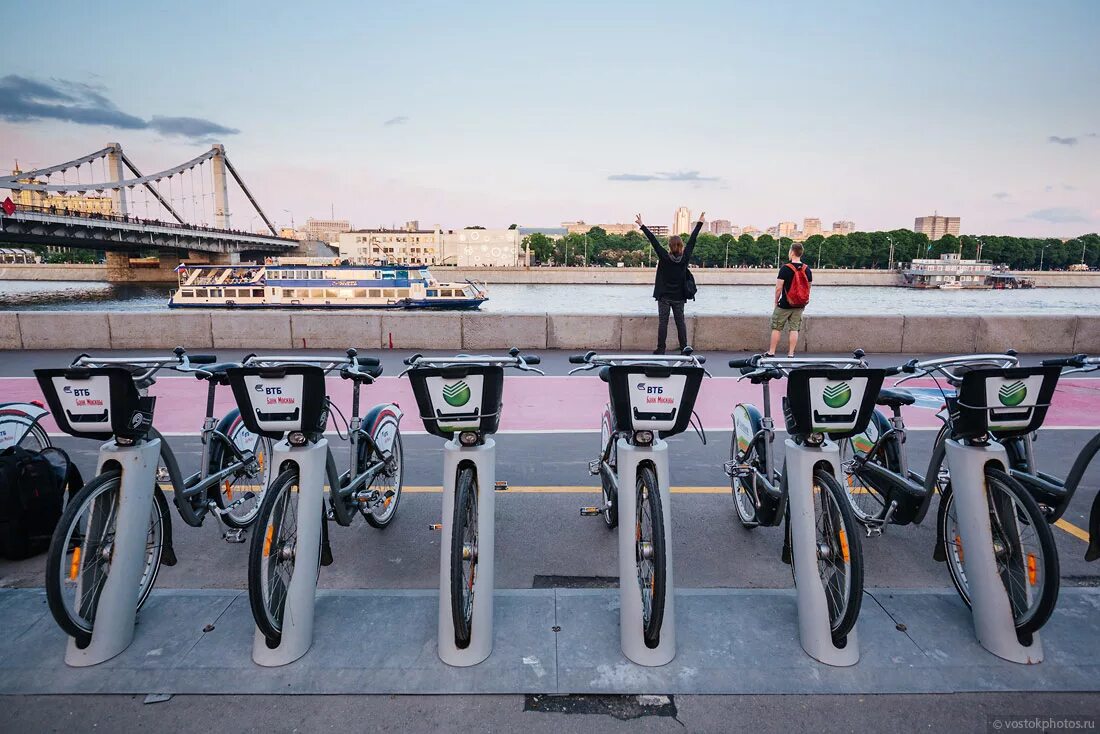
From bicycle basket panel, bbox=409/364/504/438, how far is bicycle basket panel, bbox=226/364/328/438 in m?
0.57

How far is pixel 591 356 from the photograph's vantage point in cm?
329

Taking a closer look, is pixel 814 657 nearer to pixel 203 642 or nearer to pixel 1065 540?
pixel 1065 540

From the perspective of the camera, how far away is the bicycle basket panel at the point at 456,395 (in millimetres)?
2816

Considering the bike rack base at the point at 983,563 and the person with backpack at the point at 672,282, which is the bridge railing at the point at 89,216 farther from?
the bike rack base at the point at 983,563

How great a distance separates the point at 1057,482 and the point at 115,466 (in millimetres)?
4952

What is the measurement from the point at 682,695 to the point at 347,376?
2425 mm

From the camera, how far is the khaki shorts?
32.0ft

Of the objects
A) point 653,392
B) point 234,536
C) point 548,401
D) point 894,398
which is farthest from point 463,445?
point 548,401

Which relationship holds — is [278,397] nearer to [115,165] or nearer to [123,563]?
[123,563]

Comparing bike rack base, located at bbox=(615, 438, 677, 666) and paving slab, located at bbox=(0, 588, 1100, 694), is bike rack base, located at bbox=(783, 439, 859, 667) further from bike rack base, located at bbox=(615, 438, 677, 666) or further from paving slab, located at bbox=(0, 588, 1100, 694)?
bike rack base, located at bbox=(615, 438, 677, 666)

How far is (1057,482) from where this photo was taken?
3682mm

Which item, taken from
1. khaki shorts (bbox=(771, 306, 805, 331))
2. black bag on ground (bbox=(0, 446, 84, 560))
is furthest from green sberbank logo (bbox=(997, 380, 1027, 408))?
khaki shorts (bbox=(771, 306, 805, 331))

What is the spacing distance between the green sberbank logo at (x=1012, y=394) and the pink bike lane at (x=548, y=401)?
3.82m

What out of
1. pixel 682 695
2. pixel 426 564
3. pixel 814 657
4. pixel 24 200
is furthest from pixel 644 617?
pixel 24 200
